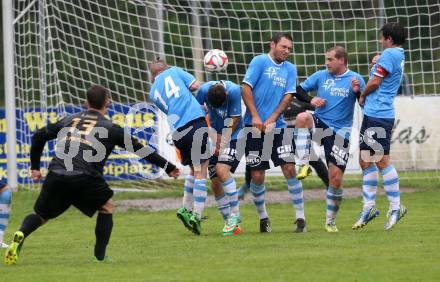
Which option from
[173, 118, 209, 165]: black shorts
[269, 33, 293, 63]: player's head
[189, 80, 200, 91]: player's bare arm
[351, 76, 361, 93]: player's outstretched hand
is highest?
[269, 33, 293, 63]: player's head

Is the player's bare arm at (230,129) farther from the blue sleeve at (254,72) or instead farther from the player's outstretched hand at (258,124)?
the blue sleeve at (254,72)

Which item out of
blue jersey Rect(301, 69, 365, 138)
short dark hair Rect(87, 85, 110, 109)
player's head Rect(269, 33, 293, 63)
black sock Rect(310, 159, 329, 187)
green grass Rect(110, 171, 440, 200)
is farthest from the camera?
green grass Rect(110, 171, 440, 200)

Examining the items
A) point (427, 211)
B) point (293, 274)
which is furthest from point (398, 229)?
point (293, 274)

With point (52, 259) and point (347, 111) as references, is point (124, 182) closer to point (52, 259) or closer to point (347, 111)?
point (347, 111)

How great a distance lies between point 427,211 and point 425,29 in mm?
5407

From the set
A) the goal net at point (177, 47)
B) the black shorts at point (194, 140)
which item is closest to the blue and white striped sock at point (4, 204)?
the black shorts at point (194, 140)

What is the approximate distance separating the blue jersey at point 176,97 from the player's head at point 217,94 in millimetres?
259

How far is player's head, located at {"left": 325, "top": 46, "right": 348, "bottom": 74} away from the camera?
11375 mm

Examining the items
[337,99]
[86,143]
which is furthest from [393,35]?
[86,143]

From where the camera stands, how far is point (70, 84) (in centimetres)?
1855

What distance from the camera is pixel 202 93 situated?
11688mm

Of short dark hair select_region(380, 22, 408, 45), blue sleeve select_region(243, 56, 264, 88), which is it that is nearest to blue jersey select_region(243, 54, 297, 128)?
blue sleeve select_region(243, 56, 264, 88)

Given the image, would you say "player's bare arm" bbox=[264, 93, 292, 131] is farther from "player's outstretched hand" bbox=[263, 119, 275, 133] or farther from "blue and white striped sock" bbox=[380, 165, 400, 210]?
"blue and white striped sock" bbox=[380, 165, 400, 210]

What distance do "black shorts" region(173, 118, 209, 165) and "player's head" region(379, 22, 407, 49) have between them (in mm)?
2207
